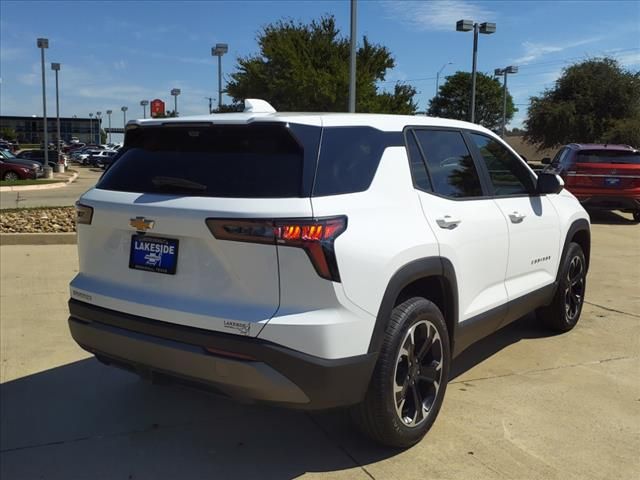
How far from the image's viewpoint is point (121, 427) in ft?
12.0

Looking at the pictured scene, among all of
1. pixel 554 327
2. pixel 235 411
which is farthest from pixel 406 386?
pixel 554 327

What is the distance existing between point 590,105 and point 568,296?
3597 cm

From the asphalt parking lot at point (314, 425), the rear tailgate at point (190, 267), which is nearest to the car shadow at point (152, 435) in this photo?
the asphalt parking lot at point (314, 425)

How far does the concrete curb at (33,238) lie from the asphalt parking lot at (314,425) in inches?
161

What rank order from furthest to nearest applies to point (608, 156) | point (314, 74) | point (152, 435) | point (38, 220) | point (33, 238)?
point (314, 74) → point (608, 156) → point (38, 220) → point (33, 238) → point (152, 435)

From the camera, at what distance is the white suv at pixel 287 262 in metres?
2.75

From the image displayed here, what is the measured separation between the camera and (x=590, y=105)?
3738cm

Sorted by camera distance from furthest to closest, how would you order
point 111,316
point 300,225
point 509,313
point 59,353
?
1. point 59,353
2. point 509,313
3. point 111,316
4. point 300,225

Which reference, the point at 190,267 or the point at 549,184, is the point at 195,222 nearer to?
the point at 190,267

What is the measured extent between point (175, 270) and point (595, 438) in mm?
2538

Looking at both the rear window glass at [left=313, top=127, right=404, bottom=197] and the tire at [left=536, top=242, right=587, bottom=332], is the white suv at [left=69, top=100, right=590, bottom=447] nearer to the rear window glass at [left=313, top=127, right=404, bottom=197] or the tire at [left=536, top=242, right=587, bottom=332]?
the rear window glass at [left=313, top=127, right=404, bottom=197]

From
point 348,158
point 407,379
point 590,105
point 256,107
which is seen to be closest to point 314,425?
point 407,379

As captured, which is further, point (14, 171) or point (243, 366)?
point (14, 171)

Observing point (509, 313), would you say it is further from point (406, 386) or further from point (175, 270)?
point (175, 270)
